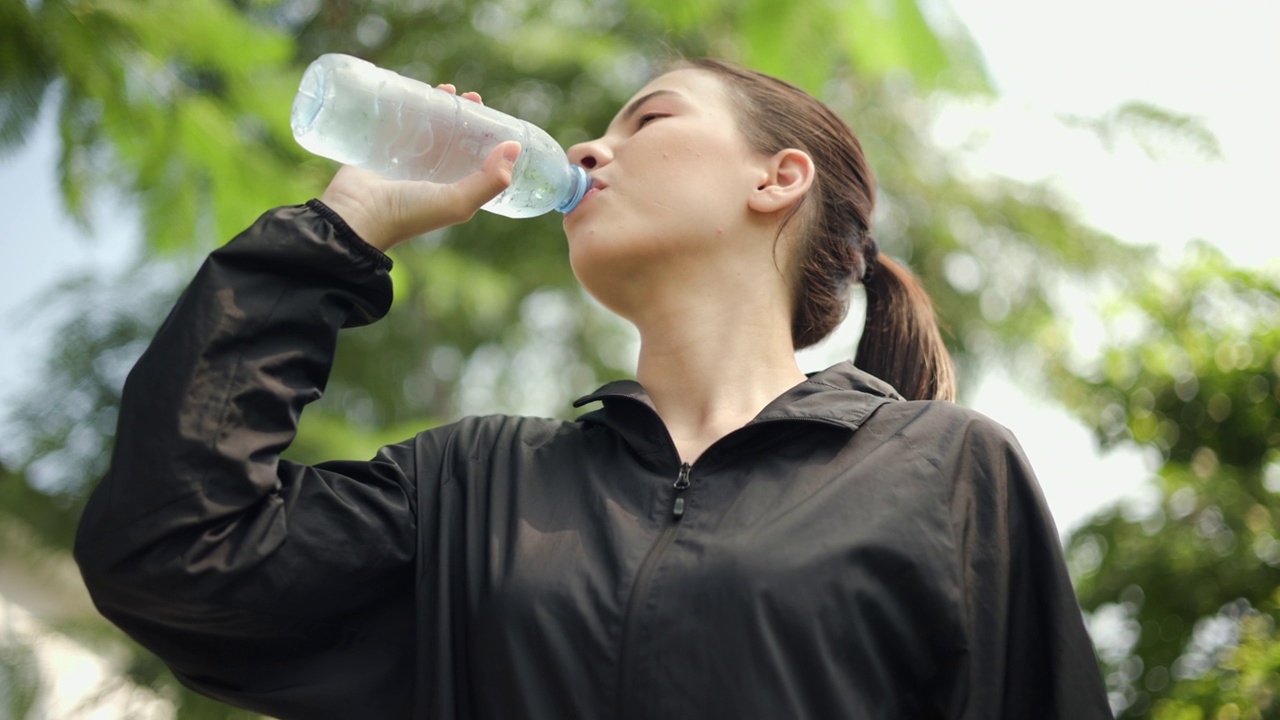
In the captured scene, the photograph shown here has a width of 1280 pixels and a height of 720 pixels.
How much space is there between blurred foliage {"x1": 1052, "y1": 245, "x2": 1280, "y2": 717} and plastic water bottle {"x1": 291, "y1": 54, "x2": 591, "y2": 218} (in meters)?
2.15

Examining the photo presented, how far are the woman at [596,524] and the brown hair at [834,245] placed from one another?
0.21 metres

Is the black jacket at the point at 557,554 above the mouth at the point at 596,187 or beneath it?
beneath

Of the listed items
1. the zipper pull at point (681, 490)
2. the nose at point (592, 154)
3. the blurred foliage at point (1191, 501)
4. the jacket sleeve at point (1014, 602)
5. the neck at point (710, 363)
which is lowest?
the blurred foliage at point (1191, 501)

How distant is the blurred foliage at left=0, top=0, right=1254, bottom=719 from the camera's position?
2.32 metres

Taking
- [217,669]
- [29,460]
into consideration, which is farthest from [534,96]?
[217,669]

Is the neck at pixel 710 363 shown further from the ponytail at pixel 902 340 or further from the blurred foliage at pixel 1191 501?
the blurred foliage at pixel 1191 501

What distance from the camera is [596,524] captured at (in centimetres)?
177

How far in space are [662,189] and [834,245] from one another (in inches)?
16.3

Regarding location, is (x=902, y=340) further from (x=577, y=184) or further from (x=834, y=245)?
(x=577, y=184)

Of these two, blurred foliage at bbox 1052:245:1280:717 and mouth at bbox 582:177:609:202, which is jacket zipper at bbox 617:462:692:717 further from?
blurred foliage at bbox 1052:245:1280:717

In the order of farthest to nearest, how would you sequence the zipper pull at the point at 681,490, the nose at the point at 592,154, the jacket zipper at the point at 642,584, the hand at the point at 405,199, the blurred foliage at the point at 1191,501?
the blurred foliage at the point at 1191,501 < the nose at the point at 592,154 < the hand at the point at 405,199 < the zipper pull at the point at 681,490 < the jacket zipper at the point at 642,584

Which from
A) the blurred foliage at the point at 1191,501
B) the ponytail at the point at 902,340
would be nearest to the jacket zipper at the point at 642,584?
the ponytail at the point at 902,340

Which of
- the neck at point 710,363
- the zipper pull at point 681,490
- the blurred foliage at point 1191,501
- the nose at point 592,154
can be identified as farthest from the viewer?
the blurred foliage at point 1191,501

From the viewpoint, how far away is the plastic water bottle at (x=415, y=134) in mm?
2094
